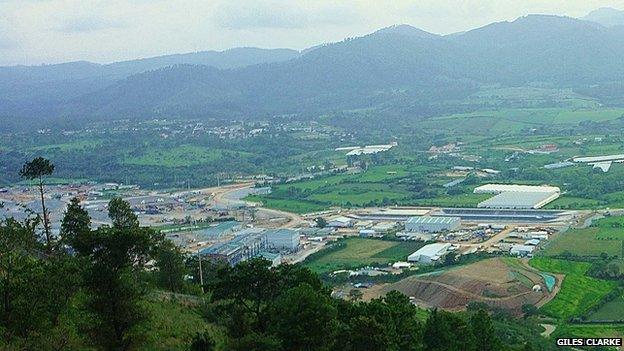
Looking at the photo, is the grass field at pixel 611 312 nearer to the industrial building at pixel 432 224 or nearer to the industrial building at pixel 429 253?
the industrial building at pixel 429 253

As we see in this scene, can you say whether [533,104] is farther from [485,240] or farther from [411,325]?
[411,325]

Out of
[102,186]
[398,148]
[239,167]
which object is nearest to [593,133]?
[398,148]

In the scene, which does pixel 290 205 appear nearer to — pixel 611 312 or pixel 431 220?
pixel 431 220

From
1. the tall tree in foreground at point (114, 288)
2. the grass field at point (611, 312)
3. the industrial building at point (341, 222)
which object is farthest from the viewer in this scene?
the industrial building at point (341, 222)

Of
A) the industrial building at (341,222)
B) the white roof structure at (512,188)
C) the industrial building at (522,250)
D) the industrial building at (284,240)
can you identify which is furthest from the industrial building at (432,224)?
the white roof structure at (512,188)

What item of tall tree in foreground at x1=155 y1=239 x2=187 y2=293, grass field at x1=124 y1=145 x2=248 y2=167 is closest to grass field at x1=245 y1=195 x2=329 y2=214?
grass field at x1=124 y1=145 x2=248 y2=167
